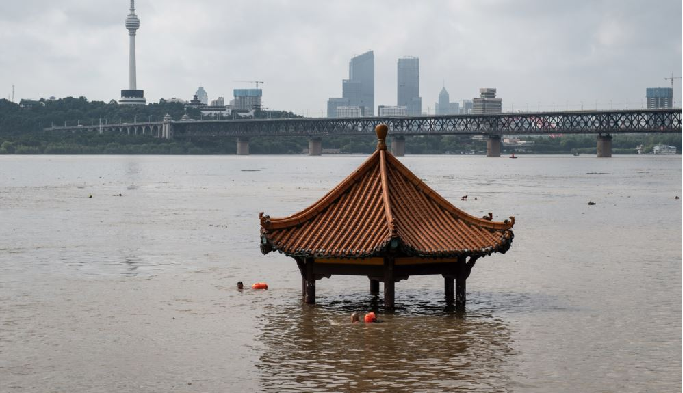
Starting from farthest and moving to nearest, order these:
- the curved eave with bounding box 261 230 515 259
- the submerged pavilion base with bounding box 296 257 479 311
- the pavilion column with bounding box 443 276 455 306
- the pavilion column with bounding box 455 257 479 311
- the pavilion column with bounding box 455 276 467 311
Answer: the pavilion column with bounding box 443 276 455 306
the pavilion column with bounding box 455 276 467 311
the pavilion column with bounding box 455 257 479 311
the submerged pavilion base with bounding box 296 257 479 311
the curved eave with bounding box 261 230 515 259

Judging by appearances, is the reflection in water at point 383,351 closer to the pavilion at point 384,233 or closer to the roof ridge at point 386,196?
the pavilion at point 384,233

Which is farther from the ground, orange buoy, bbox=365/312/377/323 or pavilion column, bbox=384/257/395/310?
pavilion column, bbox=384/257/395/310

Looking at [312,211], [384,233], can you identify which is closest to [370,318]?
[384,233]

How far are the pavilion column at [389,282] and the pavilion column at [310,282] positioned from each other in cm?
179

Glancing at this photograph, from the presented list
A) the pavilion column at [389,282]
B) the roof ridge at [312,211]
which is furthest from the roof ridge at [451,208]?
the pavilion column at [389,282]

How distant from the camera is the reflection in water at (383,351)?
22312 millimetres

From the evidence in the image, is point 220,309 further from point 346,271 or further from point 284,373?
point 284,373

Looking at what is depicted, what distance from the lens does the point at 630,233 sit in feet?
188

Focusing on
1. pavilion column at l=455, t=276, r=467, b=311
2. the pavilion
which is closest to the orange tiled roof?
the pavilion

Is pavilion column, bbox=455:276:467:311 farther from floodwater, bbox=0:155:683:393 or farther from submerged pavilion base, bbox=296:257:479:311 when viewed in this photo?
floodwater, bbox=0:155:683:393

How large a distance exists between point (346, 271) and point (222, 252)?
742 inches

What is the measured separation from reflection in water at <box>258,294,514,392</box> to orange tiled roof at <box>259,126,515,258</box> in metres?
1.79

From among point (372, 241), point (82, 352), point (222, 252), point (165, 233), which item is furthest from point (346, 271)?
point (165, 233)

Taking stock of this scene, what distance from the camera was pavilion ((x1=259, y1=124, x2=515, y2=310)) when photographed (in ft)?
90.2
